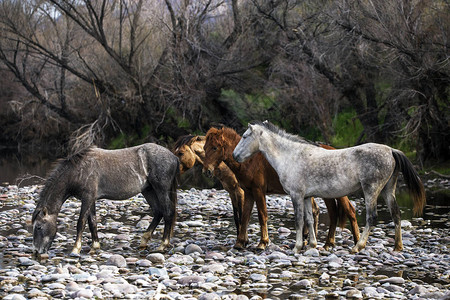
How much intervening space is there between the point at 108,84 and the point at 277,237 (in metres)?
15.5

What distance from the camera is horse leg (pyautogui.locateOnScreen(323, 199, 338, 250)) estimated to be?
8727 millimetres

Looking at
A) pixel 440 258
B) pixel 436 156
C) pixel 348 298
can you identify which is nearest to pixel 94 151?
pixel 348 298

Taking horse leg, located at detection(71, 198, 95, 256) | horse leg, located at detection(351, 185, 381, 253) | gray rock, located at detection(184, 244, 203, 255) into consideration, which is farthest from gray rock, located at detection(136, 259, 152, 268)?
horse leg, located at detection(351, 185, 381, 253)

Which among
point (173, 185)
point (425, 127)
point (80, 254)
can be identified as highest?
point (425, 127)

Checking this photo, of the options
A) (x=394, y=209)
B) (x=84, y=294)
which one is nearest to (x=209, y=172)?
(x=394, y=209)

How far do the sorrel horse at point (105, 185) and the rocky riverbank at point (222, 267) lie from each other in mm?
373

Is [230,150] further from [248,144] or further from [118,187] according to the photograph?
[118,187]

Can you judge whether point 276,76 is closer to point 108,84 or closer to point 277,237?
point 108,84

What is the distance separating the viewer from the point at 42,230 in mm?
8148

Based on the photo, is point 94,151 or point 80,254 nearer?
point 80,254

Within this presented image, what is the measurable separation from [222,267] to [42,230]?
2856mm

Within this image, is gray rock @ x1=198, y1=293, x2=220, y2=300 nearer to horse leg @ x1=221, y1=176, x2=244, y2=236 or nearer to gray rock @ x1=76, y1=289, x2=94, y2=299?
gray rock @ x1=76, y1=289, x2=94, y2=299

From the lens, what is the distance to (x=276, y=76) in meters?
23.3

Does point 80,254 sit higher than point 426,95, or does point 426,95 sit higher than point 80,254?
point 426,95
